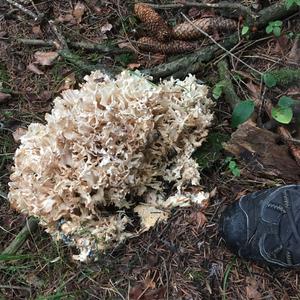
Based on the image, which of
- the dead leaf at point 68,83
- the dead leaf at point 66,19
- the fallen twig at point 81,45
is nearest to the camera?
the dead leaf at point 68,83

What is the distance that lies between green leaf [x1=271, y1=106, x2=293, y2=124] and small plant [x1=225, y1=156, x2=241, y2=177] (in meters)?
0.39

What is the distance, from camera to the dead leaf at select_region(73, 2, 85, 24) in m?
3.94

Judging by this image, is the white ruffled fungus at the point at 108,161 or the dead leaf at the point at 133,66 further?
the dead leaf at the point at 133,66

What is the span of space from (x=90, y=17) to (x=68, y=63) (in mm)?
509

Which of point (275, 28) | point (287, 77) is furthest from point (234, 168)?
point (275, 28)

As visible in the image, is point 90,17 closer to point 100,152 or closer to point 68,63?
point 68,63

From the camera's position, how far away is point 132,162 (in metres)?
2.95

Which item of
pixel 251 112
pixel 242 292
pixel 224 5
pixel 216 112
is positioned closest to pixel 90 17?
pixel 224 5

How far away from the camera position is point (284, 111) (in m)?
2.94

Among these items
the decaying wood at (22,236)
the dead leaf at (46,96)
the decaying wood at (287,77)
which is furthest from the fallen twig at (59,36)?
the decaying wood at (287,77)

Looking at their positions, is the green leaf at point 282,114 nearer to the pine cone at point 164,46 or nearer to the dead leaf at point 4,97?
the pine cone at point 164,46

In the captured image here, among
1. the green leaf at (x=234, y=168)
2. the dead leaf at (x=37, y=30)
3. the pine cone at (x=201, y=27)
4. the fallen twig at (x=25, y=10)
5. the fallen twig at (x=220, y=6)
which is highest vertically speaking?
the fallen twig at (x=25, y=10)

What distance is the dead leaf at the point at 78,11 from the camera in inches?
155

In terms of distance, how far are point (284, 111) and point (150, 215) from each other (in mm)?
1079
